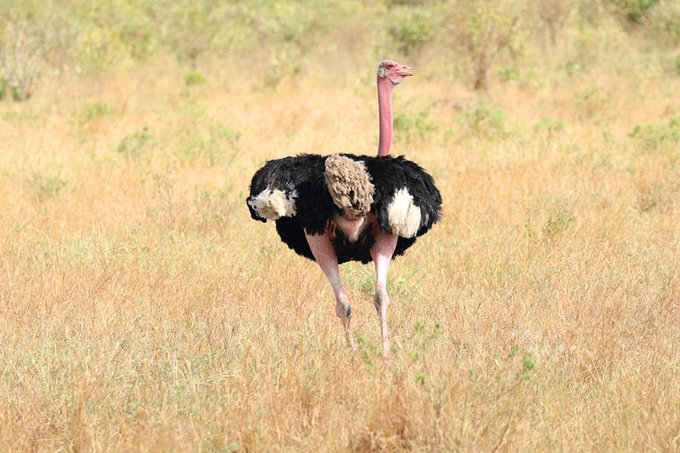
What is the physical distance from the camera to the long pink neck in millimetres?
4238

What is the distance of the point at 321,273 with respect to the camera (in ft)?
17.7

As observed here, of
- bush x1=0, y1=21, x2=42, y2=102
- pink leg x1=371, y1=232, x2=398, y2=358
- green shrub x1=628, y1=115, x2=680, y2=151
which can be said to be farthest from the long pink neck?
bush x1=0, y1=21, x2=42, y2=102

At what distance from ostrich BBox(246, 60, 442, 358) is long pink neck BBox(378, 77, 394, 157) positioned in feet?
1.03

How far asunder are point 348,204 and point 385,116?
947 mm

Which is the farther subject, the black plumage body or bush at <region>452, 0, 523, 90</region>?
bush at <region>452, 0, 523, 90</region>

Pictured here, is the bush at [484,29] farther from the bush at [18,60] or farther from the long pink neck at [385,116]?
the long pink neck at [385,116]

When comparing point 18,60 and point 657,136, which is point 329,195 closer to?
point 657,136

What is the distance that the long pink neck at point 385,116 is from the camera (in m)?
4.24

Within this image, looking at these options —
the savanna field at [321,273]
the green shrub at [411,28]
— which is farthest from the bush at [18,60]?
the green shrub at [411,28]

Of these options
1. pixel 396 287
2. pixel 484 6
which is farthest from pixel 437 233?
pixel 484 6

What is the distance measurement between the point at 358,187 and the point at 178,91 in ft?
34.3

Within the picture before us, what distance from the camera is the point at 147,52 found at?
15.8 meters

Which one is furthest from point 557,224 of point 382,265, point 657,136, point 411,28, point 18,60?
point 411,28

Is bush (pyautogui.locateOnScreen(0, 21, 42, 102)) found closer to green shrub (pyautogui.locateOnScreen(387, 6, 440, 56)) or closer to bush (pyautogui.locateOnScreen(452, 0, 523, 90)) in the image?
bush (pyautogui.locateOnScreen(452, 0, 523, 90))
